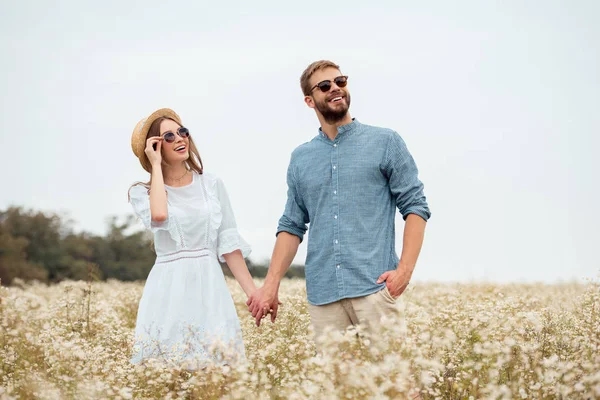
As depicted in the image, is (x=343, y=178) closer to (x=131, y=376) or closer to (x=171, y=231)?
(x=171, y=231)

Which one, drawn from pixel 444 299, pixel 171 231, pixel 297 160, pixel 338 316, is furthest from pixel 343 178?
pixel 444 299

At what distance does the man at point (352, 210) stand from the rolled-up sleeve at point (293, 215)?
0.63ft

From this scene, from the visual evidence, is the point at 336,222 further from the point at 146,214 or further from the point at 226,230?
the point at 146,214

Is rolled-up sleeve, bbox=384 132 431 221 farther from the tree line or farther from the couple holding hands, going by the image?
the tree line

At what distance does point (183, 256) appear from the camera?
22.3 feet

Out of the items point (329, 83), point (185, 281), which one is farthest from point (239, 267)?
point (329, 83)

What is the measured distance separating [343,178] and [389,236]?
2.15 feet

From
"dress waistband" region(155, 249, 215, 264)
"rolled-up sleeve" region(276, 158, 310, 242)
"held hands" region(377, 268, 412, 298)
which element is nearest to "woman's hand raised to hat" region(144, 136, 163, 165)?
"dress waistband" region(155, 249, 215, 264)

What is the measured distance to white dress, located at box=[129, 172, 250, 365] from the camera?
6.65 metres

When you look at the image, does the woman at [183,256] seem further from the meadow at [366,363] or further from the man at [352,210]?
the man at [352,210]

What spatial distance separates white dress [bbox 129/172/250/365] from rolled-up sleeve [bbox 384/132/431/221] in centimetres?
163

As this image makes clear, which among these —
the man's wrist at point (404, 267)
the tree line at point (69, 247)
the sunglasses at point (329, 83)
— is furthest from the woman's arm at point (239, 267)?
the tree line at point (69, 247)

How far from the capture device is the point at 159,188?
6750 millimetres

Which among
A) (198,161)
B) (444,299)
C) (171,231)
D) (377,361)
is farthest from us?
(444,299)
